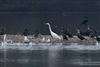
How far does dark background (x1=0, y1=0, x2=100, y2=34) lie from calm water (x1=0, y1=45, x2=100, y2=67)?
10.3 meters

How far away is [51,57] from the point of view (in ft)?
62.6

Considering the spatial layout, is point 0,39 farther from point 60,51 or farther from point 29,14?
point 29,14

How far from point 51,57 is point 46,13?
18249mm

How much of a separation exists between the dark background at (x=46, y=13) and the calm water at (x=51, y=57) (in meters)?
10.3

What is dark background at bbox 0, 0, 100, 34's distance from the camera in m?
33.9

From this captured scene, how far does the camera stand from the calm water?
17188mm

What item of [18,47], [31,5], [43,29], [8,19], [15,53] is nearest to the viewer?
[15,53]

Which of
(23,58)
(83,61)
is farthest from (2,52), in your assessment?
(83,61)

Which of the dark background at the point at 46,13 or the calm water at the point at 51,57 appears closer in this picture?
the calm water at the point at 51,57

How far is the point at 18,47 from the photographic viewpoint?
22703 millimetres

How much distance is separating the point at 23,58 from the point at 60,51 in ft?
8.59

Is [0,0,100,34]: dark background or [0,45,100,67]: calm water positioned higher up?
[0,0,100,34]: dark background

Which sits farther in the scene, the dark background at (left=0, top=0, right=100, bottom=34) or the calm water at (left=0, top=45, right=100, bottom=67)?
the dark background at (left=0, top=0, right=100, bottom=34)

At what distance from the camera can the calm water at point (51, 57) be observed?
17.2 meters
